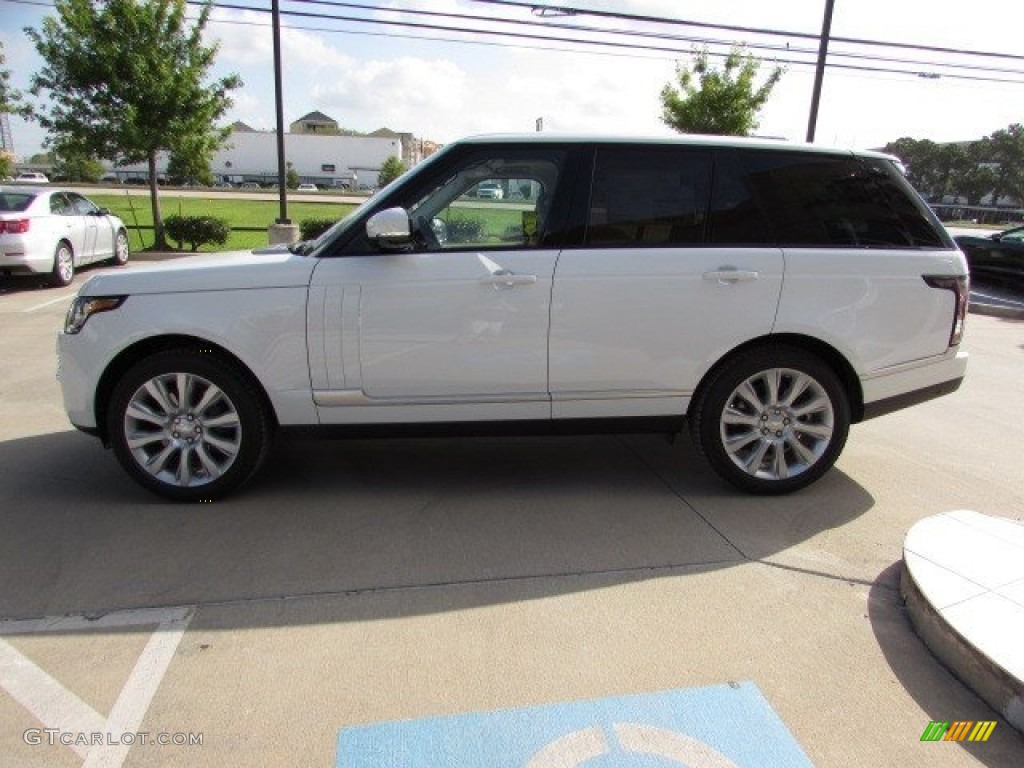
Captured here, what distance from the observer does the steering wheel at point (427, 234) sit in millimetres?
3704

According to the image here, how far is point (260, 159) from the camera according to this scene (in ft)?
348

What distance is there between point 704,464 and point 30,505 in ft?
12.6

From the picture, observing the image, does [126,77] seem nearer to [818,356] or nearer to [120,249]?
[120,249]

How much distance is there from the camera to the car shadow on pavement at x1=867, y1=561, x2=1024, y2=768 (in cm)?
224

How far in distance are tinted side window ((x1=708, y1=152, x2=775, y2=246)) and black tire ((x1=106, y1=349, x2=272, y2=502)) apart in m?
2.59

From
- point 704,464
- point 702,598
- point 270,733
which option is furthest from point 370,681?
point 704,464

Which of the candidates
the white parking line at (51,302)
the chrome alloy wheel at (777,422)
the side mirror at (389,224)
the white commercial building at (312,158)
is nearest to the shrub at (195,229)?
the white parking line at (51,302)

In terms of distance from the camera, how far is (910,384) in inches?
161

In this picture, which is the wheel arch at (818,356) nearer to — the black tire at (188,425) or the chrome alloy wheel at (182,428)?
the black tire at (188,425)

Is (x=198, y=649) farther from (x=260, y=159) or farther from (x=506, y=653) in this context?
(x=260, y=159)

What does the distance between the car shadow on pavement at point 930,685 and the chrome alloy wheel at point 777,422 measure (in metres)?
1.02

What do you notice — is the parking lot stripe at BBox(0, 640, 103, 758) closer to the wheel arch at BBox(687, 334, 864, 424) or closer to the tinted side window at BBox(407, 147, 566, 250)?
the tinted side window at BBox(407, 147, 566, 250)

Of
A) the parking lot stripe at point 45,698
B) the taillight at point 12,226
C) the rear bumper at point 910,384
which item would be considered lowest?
the parking lot stripe at point 45,698

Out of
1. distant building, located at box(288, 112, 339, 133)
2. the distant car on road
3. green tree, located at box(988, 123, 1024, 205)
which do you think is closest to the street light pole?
the distant car on road
